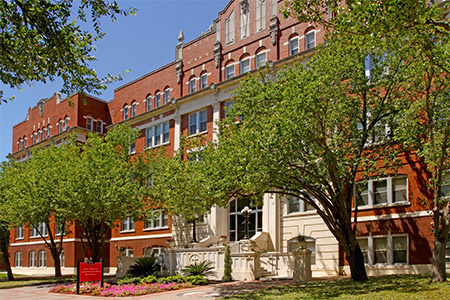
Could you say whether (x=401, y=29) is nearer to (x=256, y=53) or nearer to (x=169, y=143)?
(x=256, y=53)

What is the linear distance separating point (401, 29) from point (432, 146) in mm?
6756

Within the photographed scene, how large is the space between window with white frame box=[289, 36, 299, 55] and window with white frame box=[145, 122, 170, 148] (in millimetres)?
12633

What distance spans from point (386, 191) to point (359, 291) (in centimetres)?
1011

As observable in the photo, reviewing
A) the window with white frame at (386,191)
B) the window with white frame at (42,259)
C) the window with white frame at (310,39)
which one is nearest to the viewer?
the window with white frame at (386,191)

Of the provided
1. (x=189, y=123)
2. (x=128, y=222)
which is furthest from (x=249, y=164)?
(x=128, y=222)

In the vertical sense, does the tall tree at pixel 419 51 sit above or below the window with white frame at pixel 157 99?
below

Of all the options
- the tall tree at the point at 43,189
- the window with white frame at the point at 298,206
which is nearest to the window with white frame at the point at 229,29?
the window with white frame at the point at 298,206

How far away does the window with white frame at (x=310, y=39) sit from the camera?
99.5ft

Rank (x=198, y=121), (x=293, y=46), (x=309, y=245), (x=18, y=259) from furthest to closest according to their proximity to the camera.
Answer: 1. (x=18, y=259)
2. (x=198, y=121)
3. (x=293, y=46)
4. (x=309, y=245)

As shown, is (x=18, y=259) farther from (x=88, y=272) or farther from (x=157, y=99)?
(x=88, y=272)

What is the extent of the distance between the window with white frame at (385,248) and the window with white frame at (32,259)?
3643cm

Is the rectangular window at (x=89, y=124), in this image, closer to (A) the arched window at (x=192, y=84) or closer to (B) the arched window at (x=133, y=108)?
(B) the arched window at (x=133, y=108)

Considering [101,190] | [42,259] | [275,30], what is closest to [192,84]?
[275,30]

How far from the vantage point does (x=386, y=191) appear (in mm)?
25797
